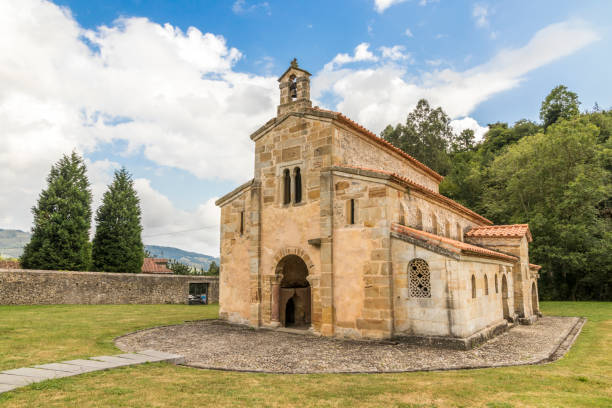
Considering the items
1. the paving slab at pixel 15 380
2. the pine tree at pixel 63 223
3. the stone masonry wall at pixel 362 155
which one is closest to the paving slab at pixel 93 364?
the paving slab at pixel 15 380

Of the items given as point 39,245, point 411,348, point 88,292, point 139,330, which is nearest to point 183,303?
point 88,292

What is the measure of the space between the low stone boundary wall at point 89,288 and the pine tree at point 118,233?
909 centimetres

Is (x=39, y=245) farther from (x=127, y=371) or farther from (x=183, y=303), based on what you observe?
(x=127, y=371)

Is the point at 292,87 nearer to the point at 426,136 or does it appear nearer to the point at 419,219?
the point at 419,219

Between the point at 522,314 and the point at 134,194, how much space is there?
33.3 metres

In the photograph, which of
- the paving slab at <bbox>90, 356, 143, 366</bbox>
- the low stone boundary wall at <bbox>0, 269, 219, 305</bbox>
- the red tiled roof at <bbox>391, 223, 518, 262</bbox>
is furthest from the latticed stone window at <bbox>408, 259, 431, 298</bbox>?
the low stone boundary wall at <bbox>0, 269, 219, 305</bbox>

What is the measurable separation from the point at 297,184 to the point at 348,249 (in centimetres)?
347

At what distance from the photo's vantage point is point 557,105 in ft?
147

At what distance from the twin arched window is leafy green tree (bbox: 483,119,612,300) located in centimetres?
2352

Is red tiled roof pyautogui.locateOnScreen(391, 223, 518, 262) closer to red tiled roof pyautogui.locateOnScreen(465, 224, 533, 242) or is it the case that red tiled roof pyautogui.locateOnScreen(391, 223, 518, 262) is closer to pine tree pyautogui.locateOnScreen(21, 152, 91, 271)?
red tiled roof pyautogui.locateOnScreen(465, 224, 533, 242)

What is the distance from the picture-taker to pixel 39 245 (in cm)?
3005

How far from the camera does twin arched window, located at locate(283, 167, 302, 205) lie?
48.9 ft

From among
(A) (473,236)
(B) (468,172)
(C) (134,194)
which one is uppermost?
(B) (468,172)

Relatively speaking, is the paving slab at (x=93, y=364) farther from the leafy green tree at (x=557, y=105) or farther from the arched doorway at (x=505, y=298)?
the leafy green tree at (x=557, y=105)
